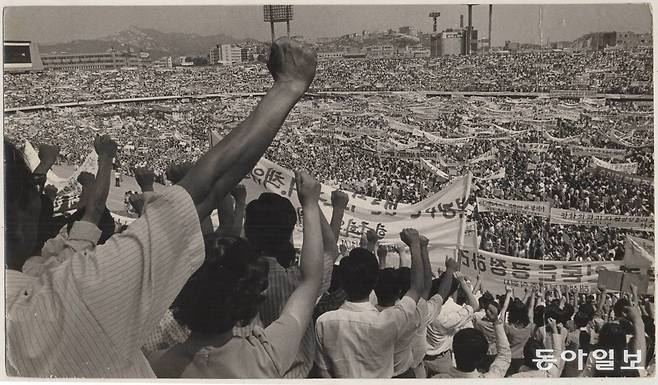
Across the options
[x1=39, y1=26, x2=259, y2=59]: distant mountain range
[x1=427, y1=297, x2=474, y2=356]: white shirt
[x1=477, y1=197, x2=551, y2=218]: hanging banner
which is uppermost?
[x1=39, y1=26, x2=259, y2=59]: distant mountain range

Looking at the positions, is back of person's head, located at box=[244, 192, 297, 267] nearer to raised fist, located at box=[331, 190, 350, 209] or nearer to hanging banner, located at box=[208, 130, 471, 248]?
hanging banner, located at box=[208, 130, 471, 248]

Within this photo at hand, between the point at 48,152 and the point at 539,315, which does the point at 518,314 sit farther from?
the point at 48,152

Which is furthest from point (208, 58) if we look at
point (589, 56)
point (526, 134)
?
point (589, 56)

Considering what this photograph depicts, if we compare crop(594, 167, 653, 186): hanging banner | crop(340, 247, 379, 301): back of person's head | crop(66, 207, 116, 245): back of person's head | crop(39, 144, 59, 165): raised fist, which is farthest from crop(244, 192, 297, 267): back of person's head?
crop(594, 167, 653, 186): hanging banner

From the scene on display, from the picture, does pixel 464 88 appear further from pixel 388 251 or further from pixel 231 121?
pixel 231 121

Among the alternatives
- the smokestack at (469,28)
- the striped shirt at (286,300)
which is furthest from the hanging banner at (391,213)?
the smokestack at (469,28)

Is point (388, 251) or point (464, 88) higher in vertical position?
point (464, 88)

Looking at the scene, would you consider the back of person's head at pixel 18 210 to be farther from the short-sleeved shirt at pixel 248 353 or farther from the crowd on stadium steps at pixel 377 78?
the short-sleeved shirt at pixel 248 353
